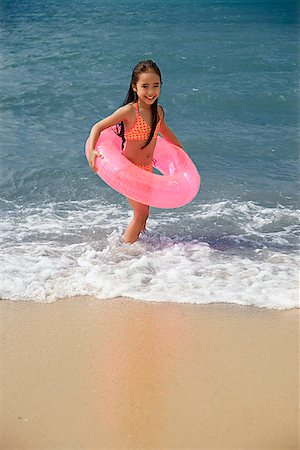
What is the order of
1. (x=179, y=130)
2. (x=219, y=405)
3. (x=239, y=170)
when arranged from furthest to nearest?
(x=179, y=130)
(x=239, y=170)
(x=219, y=405)

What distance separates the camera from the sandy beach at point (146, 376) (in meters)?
2.50

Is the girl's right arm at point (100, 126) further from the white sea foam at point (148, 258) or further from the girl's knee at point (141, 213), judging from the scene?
the white sea foam at point (148, 258)

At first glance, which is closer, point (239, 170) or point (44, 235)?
point (44, 235)

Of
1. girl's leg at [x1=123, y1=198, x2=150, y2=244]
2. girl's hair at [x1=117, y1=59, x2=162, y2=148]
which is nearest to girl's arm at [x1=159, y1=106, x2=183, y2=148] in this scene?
girl's hair at [x1=117, y1=59, x2=162, y2=148]

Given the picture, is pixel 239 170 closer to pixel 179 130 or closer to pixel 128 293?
pixel 179 130

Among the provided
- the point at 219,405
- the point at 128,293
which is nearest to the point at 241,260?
the point at 128,293

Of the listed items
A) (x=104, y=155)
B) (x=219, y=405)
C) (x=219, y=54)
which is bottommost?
(x=219, y=54)

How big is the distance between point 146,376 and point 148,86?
1894 millimetres

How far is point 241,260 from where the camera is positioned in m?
4.17

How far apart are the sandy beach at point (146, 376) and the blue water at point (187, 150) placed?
238 millimetres

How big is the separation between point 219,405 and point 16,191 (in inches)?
134

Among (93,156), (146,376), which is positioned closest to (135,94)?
(93,156)

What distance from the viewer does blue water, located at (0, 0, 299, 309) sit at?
3.87m

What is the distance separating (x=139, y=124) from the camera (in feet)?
14.0
